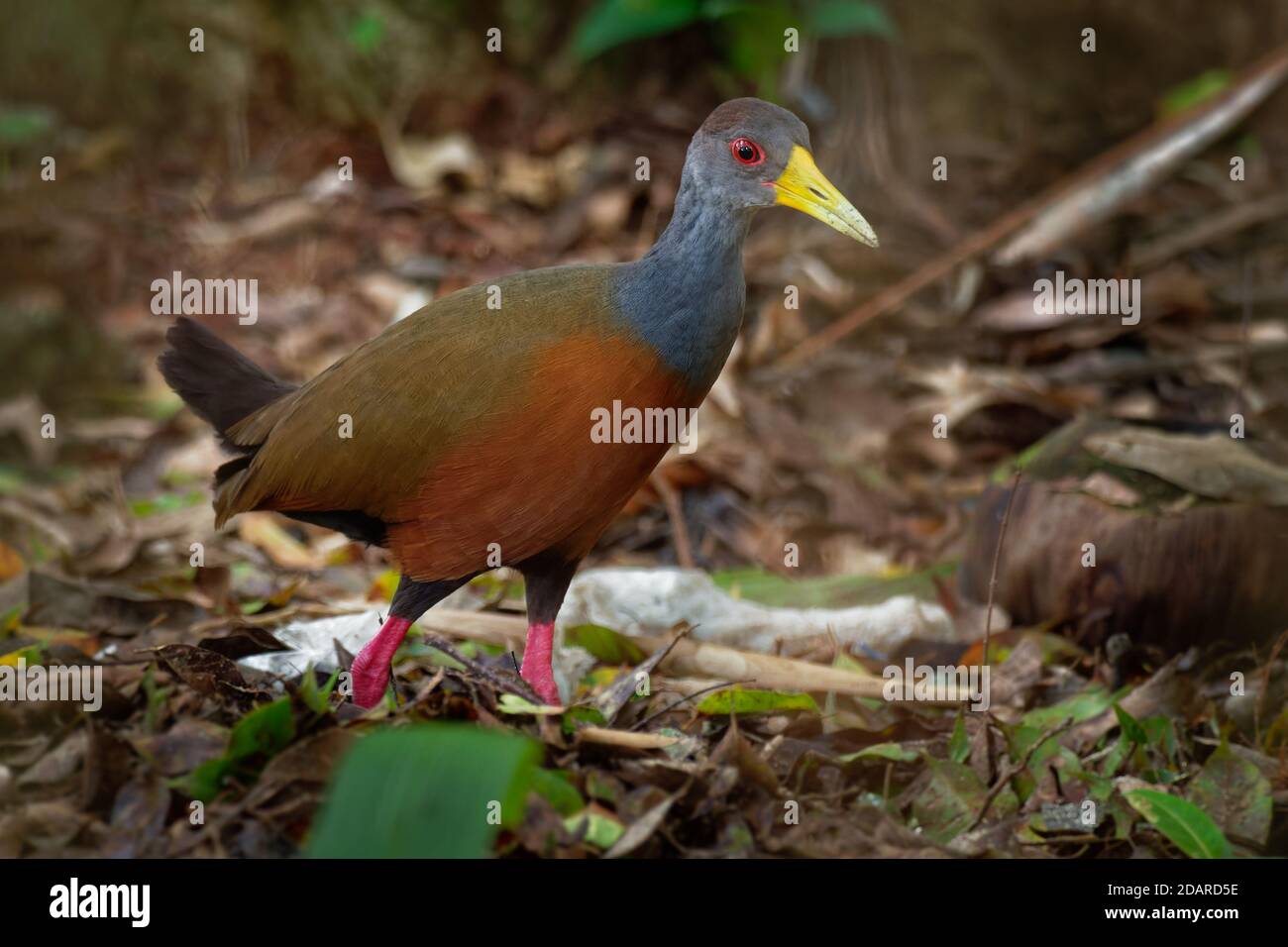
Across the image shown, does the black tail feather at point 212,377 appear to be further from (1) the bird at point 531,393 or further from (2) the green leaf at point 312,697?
(2) the green leaf at point 312,697

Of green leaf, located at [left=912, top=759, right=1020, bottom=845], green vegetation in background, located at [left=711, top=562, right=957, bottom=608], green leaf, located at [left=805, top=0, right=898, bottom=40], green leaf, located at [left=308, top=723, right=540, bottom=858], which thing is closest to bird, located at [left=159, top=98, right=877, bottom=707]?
green leaf, located at [left=912, top=759, right=1020, bottom=845]

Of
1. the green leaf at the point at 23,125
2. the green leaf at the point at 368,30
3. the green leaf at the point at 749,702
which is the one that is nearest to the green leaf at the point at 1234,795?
the green leaf at the point at 749,702

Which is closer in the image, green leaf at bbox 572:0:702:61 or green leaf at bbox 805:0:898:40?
green leaf at bbox 805:0:898:40

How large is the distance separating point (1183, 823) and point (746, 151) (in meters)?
2.16

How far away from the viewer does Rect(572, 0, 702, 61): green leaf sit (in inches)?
348

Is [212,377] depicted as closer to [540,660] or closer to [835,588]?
[540,660]

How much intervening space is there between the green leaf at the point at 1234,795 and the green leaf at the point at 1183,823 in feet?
0.80

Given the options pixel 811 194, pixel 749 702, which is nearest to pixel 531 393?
pixel 811 194

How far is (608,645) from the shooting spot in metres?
5.04

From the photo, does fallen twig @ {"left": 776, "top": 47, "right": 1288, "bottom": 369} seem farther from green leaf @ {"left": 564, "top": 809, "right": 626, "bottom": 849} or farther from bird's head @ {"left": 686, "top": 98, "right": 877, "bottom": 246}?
green leaf @ {"left": 564, "top": 809, "right": 626, "bottom": 849}

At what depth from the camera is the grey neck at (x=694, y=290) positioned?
4031 mm

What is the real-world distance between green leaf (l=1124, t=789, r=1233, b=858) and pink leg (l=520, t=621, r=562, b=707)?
174cm

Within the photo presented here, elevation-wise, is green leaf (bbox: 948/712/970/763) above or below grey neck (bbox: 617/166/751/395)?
below

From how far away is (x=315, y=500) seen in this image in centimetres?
428
